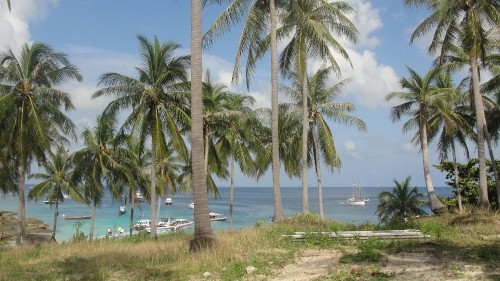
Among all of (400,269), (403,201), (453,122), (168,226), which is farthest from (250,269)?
(168,226)

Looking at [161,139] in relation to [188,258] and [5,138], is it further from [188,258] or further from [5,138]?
[188,258]

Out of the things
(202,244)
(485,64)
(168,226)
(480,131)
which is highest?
(485,64)

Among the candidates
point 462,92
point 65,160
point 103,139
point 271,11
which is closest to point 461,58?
point 462,92

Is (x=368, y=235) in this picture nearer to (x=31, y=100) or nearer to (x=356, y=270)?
(x=356, y=270)

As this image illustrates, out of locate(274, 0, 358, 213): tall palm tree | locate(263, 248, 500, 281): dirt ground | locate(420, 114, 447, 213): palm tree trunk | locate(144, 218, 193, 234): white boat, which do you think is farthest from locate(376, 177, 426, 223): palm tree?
locate(263, 248, 500, 281): dirt ground

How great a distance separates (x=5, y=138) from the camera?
20.7 metres

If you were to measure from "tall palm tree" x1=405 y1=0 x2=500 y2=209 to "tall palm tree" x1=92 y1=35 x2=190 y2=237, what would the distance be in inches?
456

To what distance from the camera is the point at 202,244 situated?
38.3 feet

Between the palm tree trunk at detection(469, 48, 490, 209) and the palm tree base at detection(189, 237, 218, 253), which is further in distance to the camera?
the palm tree trunk at detection(469, 48, 490, 209)

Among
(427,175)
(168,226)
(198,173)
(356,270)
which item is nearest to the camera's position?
(356,270)

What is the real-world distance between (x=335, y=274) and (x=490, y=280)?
9.05 ft

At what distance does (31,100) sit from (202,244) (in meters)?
13.7

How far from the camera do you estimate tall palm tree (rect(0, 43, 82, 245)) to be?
2016 cm

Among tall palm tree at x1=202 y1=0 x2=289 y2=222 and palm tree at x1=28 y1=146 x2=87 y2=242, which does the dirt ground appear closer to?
tall palm tree at x1=202 y1=0 x2=289 y2=222
